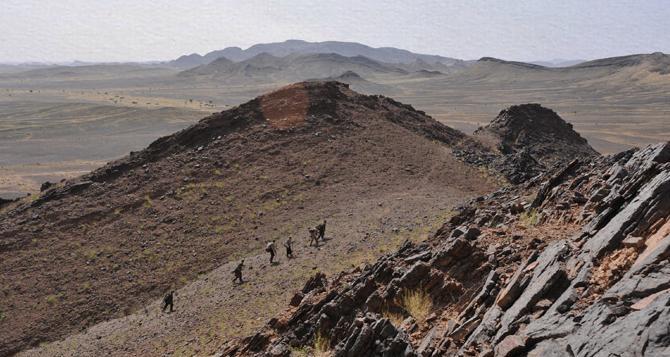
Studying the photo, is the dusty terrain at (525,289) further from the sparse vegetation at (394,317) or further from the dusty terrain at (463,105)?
the dusty terrain at (463,105)

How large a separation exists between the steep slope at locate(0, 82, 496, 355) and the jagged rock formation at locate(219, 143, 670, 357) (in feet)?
18.7

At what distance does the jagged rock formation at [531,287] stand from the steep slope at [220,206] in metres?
5.70

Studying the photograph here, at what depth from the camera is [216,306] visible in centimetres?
1852

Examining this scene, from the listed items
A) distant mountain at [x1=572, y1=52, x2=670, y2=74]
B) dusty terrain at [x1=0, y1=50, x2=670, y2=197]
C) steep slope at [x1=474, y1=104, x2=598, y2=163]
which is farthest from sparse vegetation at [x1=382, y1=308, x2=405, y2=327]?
distant mountain at [x1=572, y1=52, x2=670, y2=74]

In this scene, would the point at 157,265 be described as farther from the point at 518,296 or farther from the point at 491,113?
the point at 491,113

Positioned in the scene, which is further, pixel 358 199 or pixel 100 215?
pixel 358 199

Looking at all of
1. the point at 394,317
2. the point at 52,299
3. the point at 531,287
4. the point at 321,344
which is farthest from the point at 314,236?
the point at 531,287

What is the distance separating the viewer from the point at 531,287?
8.84 m

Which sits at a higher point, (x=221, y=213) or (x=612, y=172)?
(x=612, y=172)

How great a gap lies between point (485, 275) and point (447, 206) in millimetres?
15662

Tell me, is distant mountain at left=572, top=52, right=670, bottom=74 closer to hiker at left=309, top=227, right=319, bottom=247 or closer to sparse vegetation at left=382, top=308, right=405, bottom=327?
hiker at left=309, top=227, right=319, bottom=247

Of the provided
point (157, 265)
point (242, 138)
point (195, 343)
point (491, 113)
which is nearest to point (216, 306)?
point (195, 343)

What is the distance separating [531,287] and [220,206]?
2213cm

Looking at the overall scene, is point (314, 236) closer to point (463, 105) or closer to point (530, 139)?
point (530, 139)
